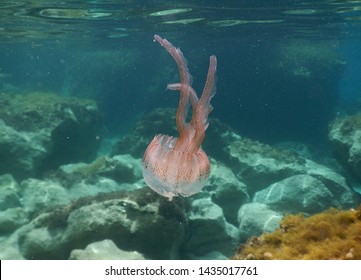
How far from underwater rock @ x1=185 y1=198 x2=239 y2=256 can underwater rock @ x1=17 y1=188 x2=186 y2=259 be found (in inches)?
36.2

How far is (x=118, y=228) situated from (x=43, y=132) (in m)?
8.52

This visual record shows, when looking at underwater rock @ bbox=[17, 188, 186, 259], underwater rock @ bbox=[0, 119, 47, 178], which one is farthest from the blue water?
underwater rock @ bbox=[17, 188, 186, 259]

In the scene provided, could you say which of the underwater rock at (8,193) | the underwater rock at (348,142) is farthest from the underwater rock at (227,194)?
the underwater rock at (8,193)

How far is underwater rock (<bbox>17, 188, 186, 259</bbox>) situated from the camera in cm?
682

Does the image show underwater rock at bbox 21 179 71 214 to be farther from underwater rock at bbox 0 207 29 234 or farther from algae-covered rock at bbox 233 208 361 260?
algae-covered rock at bbox 233 208 361 260

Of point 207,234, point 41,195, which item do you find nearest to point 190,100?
point 207,234

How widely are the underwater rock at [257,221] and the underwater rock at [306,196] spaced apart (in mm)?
1063

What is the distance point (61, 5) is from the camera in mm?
17125

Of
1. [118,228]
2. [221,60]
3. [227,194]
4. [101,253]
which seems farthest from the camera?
[221,60]

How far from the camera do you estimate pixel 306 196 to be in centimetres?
1080

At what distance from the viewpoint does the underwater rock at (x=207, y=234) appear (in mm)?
8266

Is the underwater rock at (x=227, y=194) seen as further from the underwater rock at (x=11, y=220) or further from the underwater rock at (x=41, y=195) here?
the underwater rock at (x=11, y=220)

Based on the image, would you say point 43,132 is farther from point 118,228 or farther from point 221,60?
point 221,60

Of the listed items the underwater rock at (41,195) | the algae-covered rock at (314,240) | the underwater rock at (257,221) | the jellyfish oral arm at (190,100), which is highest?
the jellyfish oral arm at (190,100)
